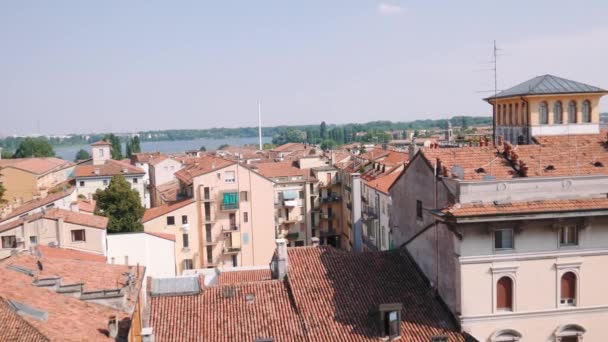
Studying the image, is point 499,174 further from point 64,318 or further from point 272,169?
point 272,169

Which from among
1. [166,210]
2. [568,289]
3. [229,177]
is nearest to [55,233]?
[166,210]

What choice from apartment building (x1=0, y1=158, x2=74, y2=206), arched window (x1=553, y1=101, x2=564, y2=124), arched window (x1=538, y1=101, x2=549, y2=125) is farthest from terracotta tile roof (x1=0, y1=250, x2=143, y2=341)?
apartment building (x1=0, y1=158, x2=74, y2=206)

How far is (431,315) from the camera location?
2458 cm

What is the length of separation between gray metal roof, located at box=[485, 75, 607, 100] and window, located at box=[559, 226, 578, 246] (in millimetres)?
7327

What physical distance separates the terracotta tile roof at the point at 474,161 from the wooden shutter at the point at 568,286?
4.33m

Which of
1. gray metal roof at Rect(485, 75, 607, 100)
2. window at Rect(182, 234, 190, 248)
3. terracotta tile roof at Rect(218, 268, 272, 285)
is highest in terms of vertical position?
gray metal roof at Rect(485, 75, 607, 100)

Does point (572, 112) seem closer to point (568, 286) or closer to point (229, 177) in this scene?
point (568, 286)

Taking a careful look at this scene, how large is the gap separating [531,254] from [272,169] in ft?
173

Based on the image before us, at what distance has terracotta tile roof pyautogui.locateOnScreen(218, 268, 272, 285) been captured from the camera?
3828 centimetres

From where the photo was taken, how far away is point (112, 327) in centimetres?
2003

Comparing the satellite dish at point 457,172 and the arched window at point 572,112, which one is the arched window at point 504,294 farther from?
the arched window at point 572,112

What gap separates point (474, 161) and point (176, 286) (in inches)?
533

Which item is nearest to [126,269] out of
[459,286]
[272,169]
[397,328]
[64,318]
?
[64,318]

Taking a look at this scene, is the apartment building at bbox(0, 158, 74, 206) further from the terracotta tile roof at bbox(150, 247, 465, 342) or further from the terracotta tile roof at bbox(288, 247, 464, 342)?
the terracotta tile roof at bbox(288, 247, 464, 342)
